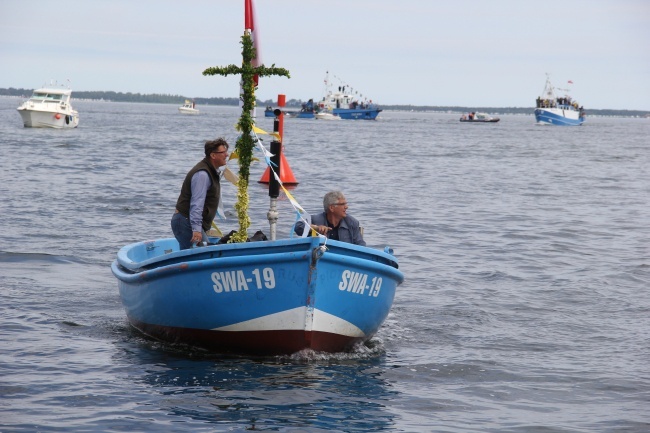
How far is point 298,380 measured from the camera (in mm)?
9523

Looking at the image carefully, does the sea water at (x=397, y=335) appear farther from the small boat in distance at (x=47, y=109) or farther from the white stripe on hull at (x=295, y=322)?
the small boat in distance at (x=47, y=109)

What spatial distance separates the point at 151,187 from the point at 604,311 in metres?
18.9

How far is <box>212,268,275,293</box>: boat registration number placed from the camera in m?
9.59

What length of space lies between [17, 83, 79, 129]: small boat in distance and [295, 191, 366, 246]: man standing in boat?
5528 centimetres

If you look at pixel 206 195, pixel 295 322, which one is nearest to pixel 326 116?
pixel 206 195

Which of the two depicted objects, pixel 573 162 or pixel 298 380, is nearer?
pixel 298 380

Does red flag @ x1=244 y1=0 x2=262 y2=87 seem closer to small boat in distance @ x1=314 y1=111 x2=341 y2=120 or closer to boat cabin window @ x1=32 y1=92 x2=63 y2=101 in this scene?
boat cabin window @ x1=32 y1=92 x2=63 y2=101

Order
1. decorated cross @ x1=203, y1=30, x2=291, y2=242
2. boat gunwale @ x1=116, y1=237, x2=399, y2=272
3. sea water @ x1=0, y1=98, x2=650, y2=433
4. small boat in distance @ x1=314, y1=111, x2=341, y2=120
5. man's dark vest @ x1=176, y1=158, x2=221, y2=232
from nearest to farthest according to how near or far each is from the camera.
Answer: sea water @ x1=0, y1=98, x2=650, y2=433 → boat gunwale @ x1=116, y1=237, x2=399, y2=272 → decorated cross @ x1=203, y1=30, x2=291, y2=242 → man's dark vest @ x1=176, y1=158, x2=221, y2=232 → small boat in distance @ x1=314, y1=111, x2=341, y2=120

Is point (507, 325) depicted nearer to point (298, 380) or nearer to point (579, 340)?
point (579, 340)

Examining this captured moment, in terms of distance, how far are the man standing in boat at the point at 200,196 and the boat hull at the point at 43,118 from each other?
55.1 m

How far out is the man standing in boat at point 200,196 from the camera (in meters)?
10.5

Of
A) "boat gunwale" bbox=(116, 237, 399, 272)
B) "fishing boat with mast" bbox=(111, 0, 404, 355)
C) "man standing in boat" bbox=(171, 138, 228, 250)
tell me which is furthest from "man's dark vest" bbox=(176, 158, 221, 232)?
"boat gunwale" bbox=(116, 237, 399, 272)

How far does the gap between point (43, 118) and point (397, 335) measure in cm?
5598

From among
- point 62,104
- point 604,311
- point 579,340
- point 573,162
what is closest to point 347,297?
point 579,340
